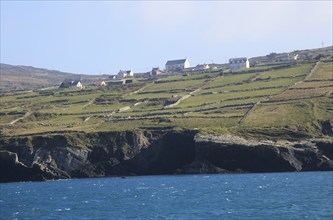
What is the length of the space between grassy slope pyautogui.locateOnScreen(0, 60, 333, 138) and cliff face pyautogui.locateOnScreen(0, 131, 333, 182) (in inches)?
198

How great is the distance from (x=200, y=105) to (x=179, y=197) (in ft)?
210

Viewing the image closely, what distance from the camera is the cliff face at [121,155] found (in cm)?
10438

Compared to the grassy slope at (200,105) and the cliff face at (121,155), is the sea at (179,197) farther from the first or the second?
the grassy slope at (200,105)

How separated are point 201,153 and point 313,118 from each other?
20290mm

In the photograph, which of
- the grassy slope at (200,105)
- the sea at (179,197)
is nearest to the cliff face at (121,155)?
the sea at (179,197)

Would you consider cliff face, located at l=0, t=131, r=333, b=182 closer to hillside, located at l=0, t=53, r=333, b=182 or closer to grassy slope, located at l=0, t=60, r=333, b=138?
hillside, located at l=0, t=53, r=333, b=182

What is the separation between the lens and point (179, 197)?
242 feet

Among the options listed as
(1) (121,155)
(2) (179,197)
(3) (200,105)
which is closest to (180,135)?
(1) (121,155)

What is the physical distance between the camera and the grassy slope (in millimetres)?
115938

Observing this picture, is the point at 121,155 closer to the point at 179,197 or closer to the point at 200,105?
the point at 200,105

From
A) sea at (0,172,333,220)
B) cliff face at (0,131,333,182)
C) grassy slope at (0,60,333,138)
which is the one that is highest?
Result: grassy slope at (0,60,333,138)

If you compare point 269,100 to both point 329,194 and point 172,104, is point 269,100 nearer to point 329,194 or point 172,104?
point 172,104

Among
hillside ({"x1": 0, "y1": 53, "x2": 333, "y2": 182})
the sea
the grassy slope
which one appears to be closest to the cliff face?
hillside ({"x1": 0, "y1": 53, "x2": 333, "y2": 182})

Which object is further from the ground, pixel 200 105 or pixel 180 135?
pixel 200 105
